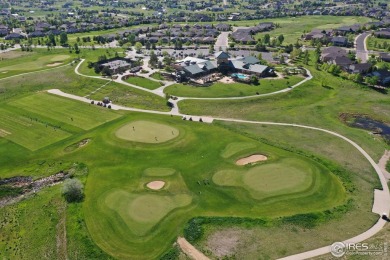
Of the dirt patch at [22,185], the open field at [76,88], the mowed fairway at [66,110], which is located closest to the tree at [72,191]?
the dirt patch at [22,185]

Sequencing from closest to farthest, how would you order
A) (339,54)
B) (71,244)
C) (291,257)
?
(291,257) → (71,244) → (339,54)

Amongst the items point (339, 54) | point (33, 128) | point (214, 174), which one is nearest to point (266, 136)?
point (214, 174)

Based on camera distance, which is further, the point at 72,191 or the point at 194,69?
the point at 194,69

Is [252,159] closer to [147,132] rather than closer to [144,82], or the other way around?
[147,132]

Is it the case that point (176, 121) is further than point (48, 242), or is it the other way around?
point (176, 121)

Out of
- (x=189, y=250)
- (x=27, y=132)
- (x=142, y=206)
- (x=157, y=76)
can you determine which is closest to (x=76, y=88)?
(x=157, y=76)

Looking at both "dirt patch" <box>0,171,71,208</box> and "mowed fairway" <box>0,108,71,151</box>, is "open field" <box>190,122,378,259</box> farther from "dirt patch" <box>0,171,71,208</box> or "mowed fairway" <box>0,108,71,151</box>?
"mowed fairway" <box>0,108,71,151</box>

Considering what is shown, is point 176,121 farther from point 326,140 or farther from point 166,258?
point 166,258
